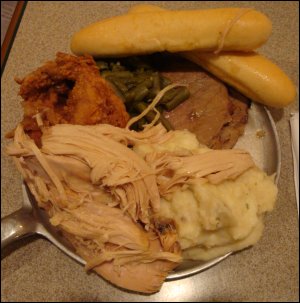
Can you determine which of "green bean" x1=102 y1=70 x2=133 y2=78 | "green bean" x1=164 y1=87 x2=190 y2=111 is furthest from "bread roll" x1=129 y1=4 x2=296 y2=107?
"green bean" x1=102 y1=70 x2=133 y2=78

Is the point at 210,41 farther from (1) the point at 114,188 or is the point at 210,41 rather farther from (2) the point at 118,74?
(1) the point at 114,188

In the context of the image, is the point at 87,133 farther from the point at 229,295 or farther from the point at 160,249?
the point at 229,295

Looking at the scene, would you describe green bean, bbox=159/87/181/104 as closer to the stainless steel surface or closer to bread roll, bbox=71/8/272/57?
bread roll, bbox=71/8/272/57

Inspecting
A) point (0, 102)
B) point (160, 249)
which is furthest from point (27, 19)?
point (160, 249)

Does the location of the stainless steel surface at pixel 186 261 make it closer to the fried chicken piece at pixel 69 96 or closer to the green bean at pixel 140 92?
the fried chicken piece at pixel 69 96

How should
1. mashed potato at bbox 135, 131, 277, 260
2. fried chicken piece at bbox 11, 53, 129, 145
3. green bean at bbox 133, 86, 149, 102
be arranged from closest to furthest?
mashed potato at bbox 135, 131, 277, 260
fried chicken piece at bbox 11, 53, 129, 145
green bean at bbox 133, 86, 149, 102
